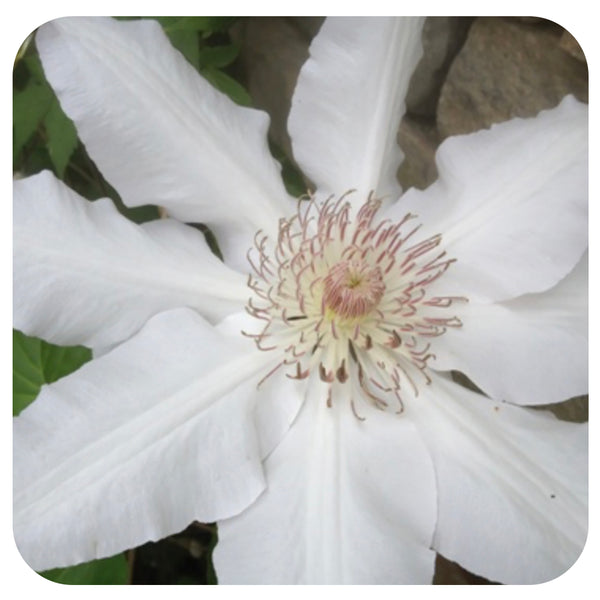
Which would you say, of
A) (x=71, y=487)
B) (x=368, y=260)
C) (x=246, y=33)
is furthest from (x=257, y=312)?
(x=246, y=33)

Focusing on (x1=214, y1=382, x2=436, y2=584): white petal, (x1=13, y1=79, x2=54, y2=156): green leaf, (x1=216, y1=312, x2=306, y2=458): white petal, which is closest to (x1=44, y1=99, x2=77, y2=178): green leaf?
(x1=13, y1=79, x2=54, y2=156): green leaf

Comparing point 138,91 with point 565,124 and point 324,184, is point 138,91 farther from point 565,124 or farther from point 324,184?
point 565,124

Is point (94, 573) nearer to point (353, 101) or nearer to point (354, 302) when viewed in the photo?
point (354, 302)

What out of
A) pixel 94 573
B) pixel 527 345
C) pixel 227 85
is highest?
pixel 227 85

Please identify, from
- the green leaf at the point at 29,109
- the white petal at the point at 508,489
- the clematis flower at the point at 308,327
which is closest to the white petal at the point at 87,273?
the clematis flower at the point at 308,327

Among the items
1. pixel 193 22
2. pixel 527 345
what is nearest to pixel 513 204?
pixel 527 345

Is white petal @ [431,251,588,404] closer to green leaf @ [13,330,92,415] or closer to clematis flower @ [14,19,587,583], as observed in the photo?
clematis flower @ [14,19,587,583]

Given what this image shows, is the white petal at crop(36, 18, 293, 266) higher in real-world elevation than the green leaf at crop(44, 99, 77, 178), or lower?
higher
